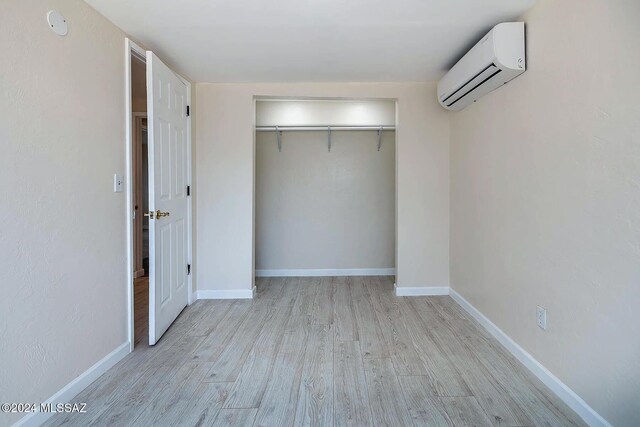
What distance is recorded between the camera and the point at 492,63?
6.43 ft

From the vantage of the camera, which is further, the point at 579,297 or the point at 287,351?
the point at 287,351

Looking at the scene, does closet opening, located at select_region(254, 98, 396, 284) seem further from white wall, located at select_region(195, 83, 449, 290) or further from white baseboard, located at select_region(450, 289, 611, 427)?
white baseboard, located at select_region(450, 289, 611, 427)

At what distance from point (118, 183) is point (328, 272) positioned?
2703 mm

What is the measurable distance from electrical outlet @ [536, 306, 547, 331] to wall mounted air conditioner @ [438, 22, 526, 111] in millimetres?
1397

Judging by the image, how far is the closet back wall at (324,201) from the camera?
13.3ft

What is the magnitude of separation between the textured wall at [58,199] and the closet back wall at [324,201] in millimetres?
2142

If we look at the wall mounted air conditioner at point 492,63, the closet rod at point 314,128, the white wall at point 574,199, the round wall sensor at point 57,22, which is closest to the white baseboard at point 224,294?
the closet rod at point 314,128

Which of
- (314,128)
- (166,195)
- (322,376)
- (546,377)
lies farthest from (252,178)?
(546,377)

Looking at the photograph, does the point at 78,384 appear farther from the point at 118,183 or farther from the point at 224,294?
the point at 224,294

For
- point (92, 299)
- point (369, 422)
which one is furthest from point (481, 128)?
point (92, 299)

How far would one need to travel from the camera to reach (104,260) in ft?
6.25

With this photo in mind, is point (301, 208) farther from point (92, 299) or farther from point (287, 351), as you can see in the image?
point (92, 299)

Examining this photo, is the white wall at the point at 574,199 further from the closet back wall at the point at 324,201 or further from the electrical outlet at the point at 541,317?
the closet back wall at the point at 324,201

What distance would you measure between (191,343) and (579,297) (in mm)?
2320
